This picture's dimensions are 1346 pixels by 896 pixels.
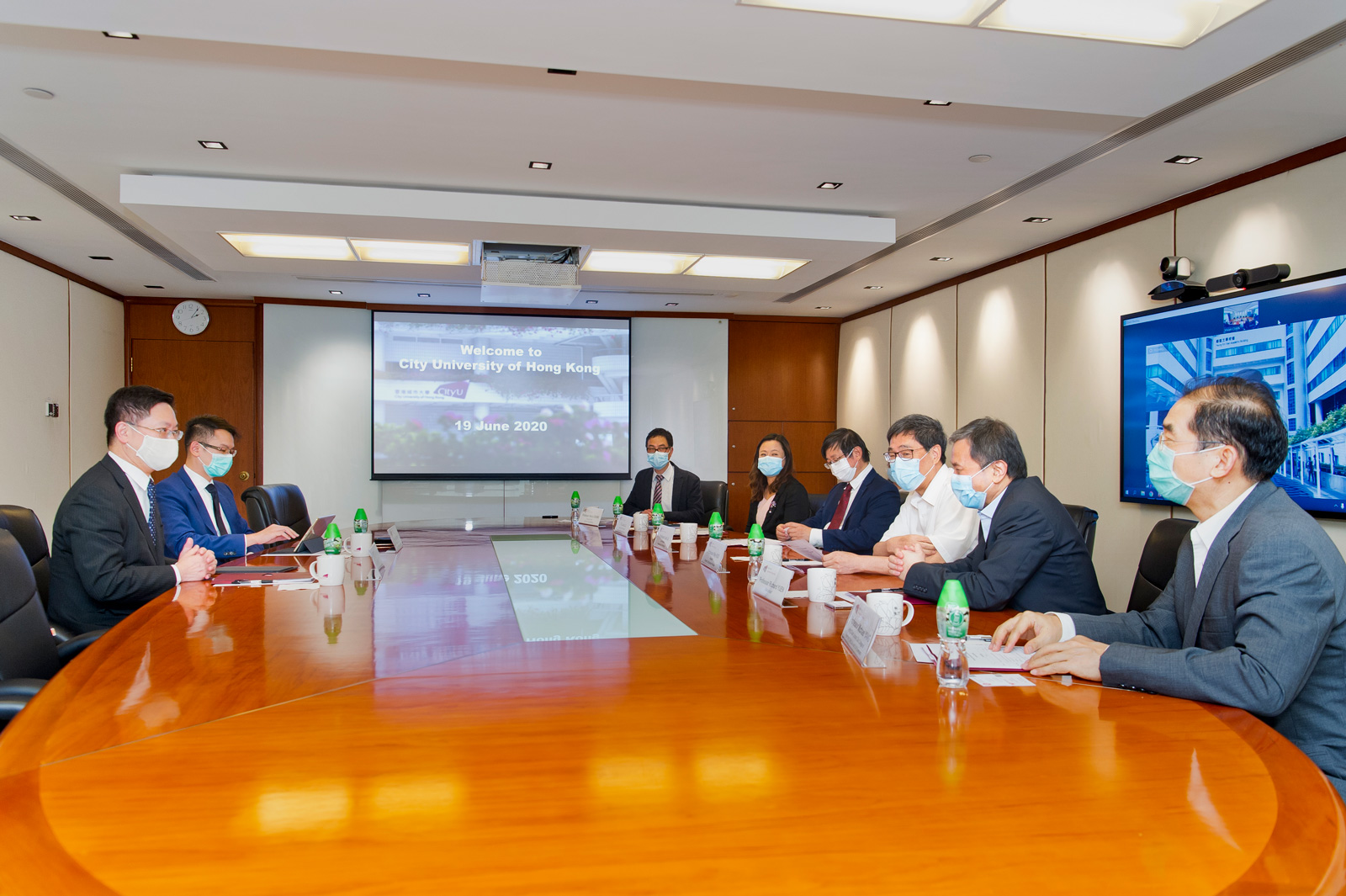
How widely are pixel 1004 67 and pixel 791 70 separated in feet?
2.45

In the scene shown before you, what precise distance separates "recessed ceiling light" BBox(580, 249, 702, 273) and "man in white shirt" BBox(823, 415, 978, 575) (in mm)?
2528

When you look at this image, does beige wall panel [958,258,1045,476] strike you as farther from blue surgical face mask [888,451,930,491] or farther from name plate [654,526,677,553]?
name plate [654,526,677,553]

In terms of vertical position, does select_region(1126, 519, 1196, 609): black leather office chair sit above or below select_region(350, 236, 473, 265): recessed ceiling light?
below

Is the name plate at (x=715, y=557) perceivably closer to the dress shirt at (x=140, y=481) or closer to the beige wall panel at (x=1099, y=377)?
the dress shirt at (x=140, y=481)

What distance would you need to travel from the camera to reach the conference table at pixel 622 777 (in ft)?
3.40

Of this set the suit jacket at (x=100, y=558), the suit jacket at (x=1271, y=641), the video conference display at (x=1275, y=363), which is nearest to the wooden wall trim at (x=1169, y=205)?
the video conference display at (x=1275, y=363)

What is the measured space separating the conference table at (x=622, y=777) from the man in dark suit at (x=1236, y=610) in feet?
0.27

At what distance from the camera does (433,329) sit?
28.4 ft

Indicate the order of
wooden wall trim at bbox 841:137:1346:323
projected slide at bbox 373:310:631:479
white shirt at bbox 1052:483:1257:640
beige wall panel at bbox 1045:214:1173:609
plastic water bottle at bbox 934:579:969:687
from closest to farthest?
1. plastic water bottle at bbox 934:579:969:687
2. white shirt at bbox 1052:483:1257:640
3. wooden wall trim at bbox 841:137:1346:323
4. beige wall panel at bbox 1045:214:1173:609
5. projected slide at bbox 373:310:631:479

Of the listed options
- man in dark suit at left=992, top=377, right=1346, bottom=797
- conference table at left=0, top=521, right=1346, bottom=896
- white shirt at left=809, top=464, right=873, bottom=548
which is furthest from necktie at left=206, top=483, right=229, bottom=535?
man in dark suit at left=992, top=377, right=1346, bottom=797

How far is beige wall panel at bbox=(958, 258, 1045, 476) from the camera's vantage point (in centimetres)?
615

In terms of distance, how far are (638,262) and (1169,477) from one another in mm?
4616

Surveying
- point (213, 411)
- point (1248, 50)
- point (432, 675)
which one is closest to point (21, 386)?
point (213, 411)

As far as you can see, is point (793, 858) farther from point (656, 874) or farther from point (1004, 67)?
point (1004, 67)
